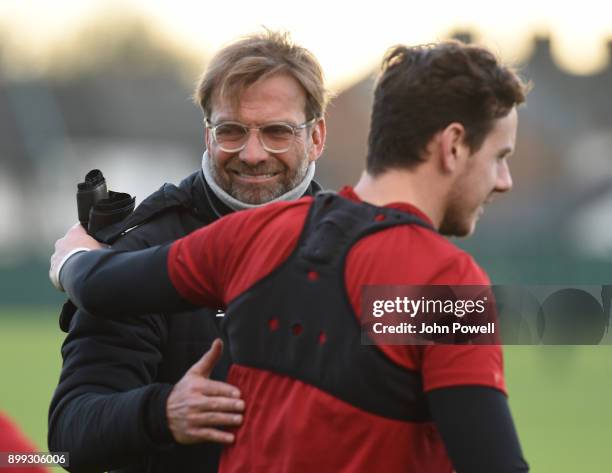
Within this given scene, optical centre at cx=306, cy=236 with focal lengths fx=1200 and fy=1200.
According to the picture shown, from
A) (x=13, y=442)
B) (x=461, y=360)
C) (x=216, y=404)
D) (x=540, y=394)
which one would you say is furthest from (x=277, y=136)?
(x=540, y=394)

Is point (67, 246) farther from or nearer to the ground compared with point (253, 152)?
nearer to the ground

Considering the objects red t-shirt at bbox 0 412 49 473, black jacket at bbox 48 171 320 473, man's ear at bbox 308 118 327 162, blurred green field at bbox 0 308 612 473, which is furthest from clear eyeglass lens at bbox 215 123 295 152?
blurred green field at bbox 0 308 612 473

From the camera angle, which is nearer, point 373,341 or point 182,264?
point 373,341

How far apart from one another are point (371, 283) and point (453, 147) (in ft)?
1.12

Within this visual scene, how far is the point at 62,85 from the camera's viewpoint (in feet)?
109

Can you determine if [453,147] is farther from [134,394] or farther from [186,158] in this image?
[186,158]

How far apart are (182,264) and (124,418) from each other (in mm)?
478

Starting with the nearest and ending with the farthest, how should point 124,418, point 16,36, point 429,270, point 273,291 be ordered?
point 429,270 → point 273,291 → point 124,418 → point 16,36

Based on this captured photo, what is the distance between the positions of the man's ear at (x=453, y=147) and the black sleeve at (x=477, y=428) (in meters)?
0.48

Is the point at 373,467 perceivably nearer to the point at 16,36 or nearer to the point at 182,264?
the point at 182,264

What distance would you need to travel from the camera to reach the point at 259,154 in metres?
3.56

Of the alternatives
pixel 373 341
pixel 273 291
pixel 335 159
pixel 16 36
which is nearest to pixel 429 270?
pixel 373 341

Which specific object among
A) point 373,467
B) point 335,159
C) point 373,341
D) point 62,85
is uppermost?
point 62,85

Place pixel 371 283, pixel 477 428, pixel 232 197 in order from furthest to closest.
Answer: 1. pixel 232 197
2. pixel 371 283
3. pixel 477 428
